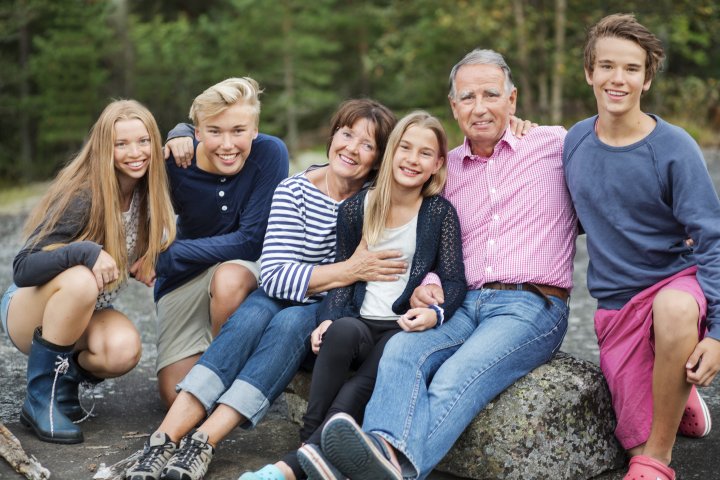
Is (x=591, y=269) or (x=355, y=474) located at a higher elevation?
(x=591, y=269)

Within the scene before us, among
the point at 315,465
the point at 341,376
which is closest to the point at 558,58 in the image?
the point at 341,376

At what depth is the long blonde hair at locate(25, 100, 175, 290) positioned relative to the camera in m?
3.21

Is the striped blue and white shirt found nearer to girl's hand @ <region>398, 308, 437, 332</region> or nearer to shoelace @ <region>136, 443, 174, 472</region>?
girl's hand @ <region>398, 308, 437, 332</region>

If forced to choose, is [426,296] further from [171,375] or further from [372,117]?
[171,375]

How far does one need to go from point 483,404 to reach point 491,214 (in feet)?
2.50

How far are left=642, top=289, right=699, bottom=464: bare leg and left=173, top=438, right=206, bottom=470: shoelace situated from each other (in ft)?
4.99

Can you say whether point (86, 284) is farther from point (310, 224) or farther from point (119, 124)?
point (310, 224)

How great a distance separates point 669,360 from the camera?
2770 millimetres

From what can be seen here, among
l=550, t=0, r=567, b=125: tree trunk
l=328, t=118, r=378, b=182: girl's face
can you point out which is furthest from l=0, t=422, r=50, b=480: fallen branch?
l=550, t=0, r=567, b=125: tree trunk

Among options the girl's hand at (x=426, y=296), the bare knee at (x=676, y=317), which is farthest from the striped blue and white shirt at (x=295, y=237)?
the bare knee at (x=676, y=317)

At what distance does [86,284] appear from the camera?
121 inches

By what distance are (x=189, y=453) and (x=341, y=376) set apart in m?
0.57

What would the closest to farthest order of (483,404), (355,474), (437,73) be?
(355,474) → (483,404) → (437,73)

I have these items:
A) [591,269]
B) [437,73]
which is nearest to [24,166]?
[437,73]
